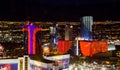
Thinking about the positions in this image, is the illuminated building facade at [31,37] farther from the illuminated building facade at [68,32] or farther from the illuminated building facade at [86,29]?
the illuminated building facade at [86,29]

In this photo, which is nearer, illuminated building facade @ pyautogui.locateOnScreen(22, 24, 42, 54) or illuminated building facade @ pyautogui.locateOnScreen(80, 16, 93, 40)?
illuminated building facade @ pyautogui.locateOnScreen(22, 24, 42, 54)

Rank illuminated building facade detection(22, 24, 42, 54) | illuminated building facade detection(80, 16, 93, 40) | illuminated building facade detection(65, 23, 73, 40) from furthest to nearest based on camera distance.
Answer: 1. illuminated building facade detection(80, 16, 93, 40)
2. illuminated building facade detection(65, 23, 73, 40)
3. illuminated building facade detection(22, 24, 42, 54)

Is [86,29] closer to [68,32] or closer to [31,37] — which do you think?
[68,32]

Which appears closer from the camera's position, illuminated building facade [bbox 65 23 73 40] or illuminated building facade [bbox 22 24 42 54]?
illuminated building facade [bbox 22 24 42 54]

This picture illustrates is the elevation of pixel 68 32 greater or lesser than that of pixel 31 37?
lesser

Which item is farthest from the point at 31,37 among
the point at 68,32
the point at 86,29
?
the point at 86,29

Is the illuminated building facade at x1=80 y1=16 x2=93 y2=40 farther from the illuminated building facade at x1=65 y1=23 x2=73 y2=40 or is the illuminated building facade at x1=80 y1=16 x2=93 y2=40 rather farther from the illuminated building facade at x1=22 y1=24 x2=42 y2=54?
the illuminated building facade at x1=22 y1=24 x2=42 y2=54

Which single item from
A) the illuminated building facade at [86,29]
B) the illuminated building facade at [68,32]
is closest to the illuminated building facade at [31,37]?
the illuminated building facade at [68,32]

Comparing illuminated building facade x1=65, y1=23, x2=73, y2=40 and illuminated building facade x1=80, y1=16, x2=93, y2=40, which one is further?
illuminated building facade x1=80, y1=16, x2=93, y2=40

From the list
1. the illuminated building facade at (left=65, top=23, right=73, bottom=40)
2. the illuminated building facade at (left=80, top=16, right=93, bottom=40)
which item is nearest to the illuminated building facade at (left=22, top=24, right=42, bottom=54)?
the illuminated building facade at (left=65, top=23, right=73, bottom=40)

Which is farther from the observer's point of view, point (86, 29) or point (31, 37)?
point (86, 29)

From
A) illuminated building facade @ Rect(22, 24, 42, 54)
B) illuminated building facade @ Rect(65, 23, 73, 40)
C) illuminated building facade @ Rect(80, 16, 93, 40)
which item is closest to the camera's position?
illuminated building facade @ Rect(22, 24, 42, 54)
